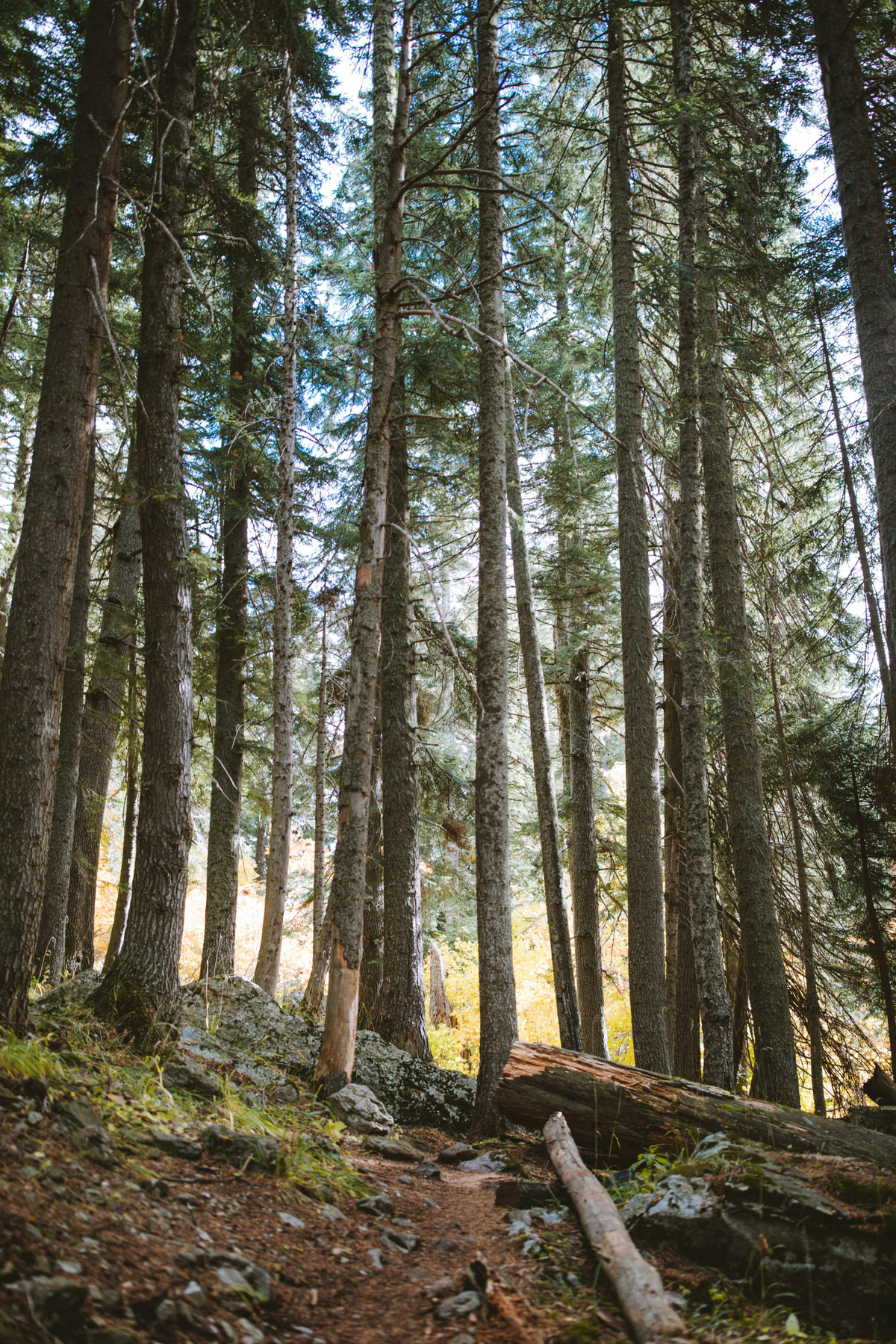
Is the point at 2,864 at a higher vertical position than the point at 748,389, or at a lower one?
lower

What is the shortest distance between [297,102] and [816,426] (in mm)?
9781

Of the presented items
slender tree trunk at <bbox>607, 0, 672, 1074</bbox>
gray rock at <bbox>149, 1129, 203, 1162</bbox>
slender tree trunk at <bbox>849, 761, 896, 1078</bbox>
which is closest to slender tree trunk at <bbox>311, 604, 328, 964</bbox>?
slender tree trunk at <bbox>607, 0, 672, 1074</bbox>

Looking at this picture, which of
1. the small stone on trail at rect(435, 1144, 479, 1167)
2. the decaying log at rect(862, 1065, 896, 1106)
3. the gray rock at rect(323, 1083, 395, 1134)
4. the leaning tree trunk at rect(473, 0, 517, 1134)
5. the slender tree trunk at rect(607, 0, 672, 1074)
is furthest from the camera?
the slender tree trunk at rect(607, 0, 672, 1074)

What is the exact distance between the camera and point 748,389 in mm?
12242

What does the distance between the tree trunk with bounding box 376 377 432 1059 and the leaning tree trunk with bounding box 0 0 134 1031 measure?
4.43 m

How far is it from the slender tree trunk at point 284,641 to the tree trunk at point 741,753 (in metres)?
5.70

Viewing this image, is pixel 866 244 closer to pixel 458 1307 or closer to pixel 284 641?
pixel 284 641

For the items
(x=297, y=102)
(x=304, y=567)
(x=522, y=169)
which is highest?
(x=522, y=169)

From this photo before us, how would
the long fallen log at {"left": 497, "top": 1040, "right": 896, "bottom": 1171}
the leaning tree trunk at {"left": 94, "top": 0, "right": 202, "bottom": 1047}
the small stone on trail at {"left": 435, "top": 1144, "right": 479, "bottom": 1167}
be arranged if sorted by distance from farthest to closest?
the small stone on trail at {"left": 435, "top": 1144, "right": 479, "bottom": 1167}
the leaning tree trunk at {"left": 94, "top": 0, "right": 202, "bottom": 1047}
the long fallen log at {"left": 497, "top": 1040, "right": 896, "bottom": 1171}

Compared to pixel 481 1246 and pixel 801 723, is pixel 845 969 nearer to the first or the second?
pixel 801 723

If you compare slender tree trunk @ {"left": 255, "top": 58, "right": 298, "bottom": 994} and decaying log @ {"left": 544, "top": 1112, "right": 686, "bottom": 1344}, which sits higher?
slender tree trunk @ {"left": 255, "top": 58, "right": 298, "bottom": 994}

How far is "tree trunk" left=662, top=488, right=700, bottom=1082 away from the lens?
36.6 ft

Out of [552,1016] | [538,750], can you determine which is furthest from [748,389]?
[552,1016]

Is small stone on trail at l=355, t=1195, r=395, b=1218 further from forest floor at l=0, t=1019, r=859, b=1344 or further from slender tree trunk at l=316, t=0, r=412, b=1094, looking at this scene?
slender tree trunk at l=316, t=0, r=412, b=1094
